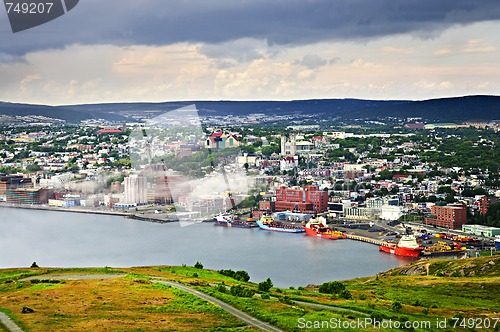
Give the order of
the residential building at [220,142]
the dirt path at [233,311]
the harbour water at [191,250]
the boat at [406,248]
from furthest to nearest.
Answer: the residential building at [220,142] < the boat at [406,248] < the harbour water at [191,250] < the dirt path at [233,311]

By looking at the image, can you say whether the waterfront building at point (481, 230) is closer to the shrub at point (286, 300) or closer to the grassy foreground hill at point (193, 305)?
the grassy foreground hill at point (193, 305)

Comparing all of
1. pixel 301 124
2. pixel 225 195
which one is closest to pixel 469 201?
pixel 225 195

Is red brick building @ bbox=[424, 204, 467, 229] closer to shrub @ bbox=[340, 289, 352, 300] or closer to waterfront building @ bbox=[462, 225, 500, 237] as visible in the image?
waterfront building @ bbox=[462, 225, 500, 237]

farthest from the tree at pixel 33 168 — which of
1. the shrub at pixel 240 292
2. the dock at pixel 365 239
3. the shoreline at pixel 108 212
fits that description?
the shrub at pixel 240 292

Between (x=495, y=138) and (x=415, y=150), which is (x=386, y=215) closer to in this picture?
(x=415, y=150)

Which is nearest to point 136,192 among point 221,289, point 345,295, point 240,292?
point 345,295
